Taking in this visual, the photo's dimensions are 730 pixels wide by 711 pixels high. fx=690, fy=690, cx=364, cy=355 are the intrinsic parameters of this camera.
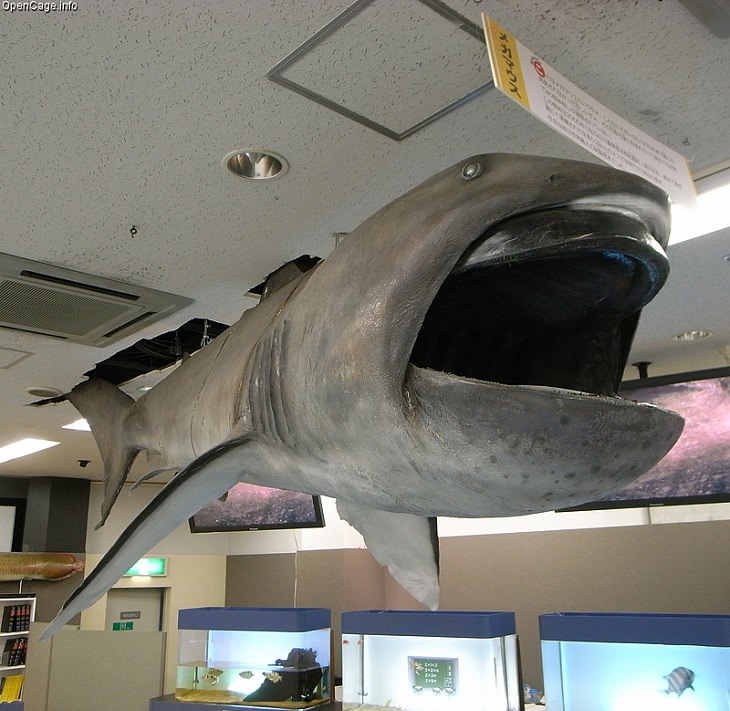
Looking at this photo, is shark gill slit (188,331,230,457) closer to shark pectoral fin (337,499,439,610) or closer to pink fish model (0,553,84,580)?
shark pectoral fin (337,499,439,610)

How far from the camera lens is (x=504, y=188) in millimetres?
931

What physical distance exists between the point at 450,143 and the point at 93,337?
2.01 meters

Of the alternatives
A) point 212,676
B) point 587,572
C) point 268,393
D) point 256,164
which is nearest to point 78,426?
point 212,676

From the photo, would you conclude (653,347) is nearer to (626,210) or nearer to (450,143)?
(450,143)

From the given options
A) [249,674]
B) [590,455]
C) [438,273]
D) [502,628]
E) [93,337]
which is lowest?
[249,674]

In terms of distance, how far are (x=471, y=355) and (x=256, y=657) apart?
4654 mm

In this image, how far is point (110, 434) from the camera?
9.76 feet

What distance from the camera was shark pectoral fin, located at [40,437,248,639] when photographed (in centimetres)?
143

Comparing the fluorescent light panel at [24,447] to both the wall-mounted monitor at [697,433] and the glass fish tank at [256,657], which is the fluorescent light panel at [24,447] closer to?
the glass fish tank at [256,657]

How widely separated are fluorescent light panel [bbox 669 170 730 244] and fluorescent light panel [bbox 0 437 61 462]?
551 centimetres

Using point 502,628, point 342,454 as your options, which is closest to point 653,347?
point 502,628

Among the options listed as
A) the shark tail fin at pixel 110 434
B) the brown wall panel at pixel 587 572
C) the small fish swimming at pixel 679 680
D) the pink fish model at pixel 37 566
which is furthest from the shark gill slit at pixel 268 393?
the pink fish model at pixel 37 566

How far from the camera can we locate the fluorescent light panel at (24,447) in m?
6.16

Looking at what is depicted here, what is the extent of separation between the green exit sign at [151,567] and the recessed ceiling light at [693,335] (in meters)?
8.19
